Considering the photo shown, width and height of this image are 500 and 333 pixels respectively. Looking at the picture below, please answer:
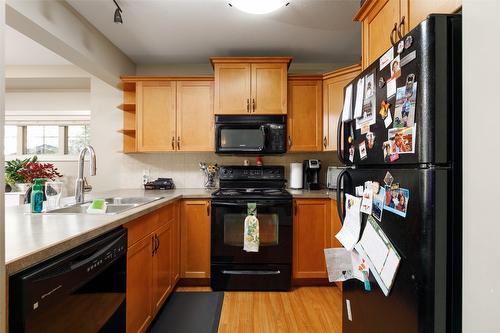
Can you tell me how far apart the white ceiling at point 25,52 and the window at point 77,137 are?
3.33ft

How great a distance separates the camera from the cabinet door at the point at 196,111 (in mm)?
2975

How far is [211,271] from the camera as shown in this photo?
2.56 m

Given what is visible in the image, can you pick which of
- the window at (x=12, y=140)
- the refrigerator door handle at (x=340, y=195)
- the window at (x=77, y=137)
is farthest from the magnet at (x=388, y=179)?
the window at (x=12, y=140)

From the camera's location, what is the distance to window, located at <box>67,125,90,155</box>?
4.11 metres

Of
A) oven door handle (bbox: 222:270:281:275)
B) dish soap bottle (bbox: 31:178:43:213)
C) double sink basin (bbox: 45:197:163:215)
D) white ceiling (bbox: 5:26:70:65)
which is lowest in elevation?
oven door handle (bbox: 222:270:281:275)

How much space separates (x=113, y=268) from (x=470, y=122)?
1481 mm

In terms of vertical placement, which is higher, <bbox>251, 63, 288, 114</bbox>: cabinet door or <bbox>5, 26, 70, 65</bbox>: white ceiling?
<bbox>5, 26, 70, 65</bbox>: white ceiling

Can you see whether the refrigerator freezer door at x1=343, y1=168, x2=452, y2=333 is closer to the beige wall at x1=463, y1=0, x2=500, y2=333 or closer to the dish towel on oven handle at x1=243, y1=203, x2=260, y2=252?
the beige wall at x1=463, y1=0, x2=500, y2=333

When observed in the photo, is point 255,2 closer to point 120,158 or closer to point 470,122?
point 470,122

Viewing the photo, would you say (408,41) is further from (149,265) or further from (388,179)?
(149,265)

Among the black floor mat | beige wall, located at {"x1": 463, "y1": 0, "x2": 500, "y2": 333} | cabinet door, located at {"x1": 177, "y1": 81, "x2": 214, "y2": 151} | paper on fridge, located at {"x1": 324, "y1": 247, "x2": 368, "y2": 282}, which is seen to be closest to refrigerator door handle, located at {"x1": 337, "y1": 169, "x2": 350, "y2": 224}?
paper on fridge, located at {"x1": 324, "y1": 247, "x2": 368, "y2": 282}

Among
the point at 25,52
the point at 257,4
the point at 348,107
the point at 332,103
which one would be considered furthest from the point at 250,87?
the point at 25,52

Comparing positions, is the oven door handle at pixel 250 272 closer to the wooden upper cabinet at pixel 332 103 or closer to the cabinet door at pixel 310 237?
the cabinet door at pixel 310 237

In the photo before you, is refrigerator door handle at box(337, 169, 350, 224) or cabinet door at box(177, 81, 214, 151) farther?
cabinet door at box(177, 81, 214, 151)
